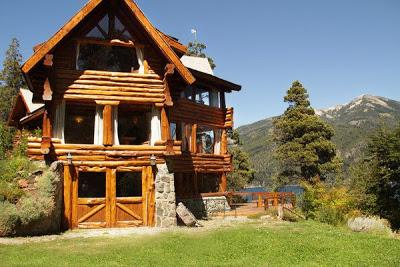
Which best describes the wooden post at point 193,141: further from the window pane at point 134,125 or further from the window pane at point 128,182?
the window pane at point 128,182

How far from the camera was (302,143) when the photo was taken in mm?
41625

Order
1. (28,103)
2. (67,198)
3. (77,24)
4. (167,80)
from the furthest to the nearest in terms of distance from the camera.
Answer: (28,103) < (167,80) < (77,24) < (67,198)

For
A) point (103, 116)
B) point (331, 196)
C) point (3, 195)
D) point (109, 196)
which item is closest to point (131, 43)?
point (103, 116)

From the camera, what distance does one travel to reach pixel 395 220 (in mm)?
22891

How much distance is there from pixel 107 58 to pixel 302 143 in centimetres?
2645

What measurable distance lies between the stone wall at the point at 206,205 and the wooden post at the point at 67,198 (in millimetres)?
7915

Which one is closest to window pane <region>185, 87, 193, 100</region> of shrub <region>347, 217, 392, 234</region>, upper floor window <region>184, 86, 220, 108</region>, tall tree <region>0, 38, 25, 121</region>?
upper floor window <region>184, 86, 220, 108</region>

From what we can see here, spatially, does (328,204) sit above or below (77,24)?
below

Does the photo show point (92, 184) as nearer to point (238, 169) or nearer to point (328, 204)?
point (328, 204)

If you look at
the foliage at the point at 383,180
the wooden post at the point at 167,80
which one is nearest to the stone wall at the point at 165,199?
the wooden post at the point at 167,80

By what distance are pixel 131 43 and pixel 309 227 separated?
1200 centimetres

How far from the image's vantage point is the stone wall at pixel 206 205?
25141mm

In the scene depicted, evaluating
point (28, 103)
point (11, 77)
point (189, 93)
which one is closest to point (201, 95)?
point (189, 93)

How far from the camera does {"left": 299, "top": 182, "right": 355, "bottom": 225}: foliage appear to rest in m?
21.9
